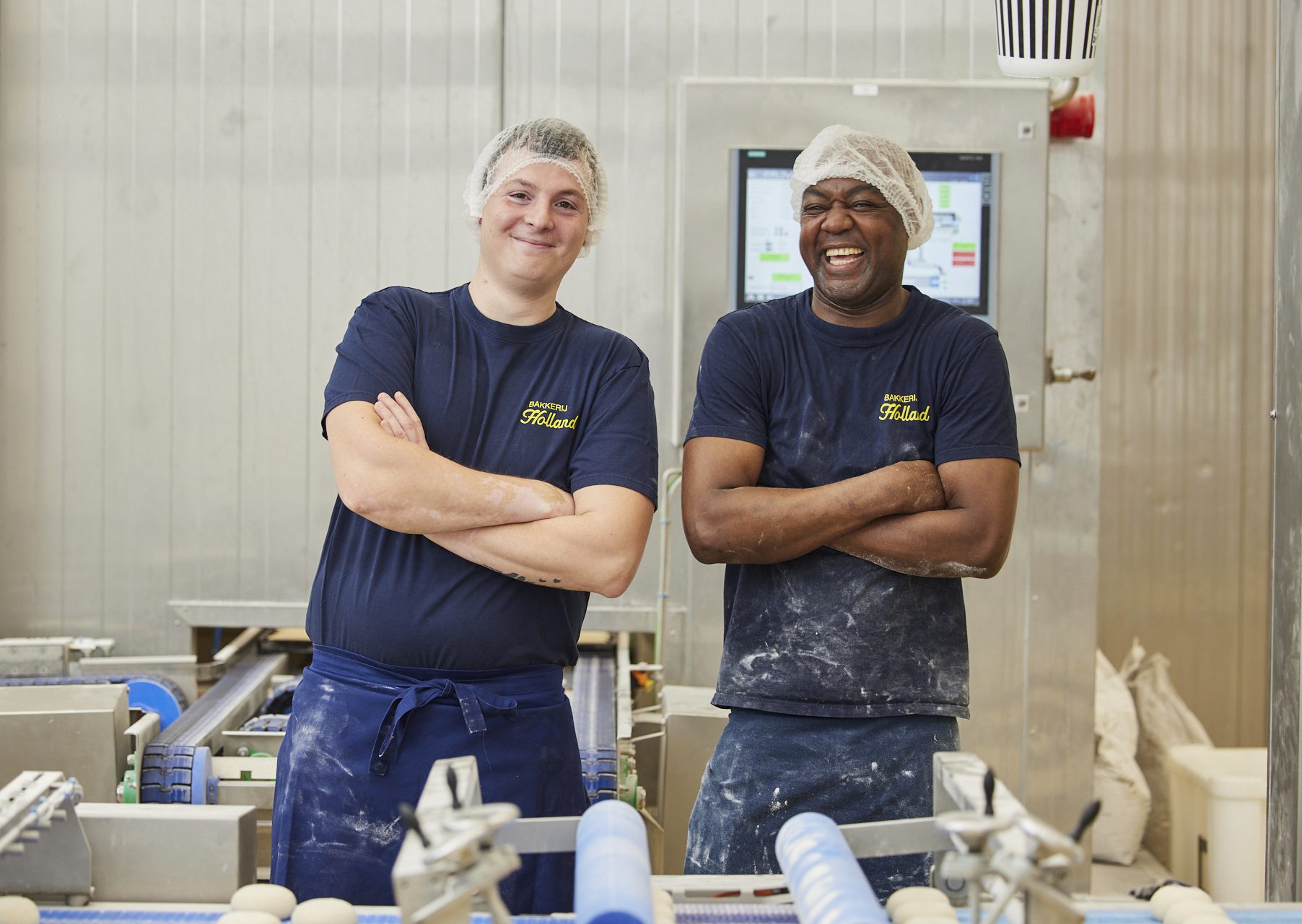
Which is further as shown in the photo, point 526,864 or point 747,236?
point 747,236

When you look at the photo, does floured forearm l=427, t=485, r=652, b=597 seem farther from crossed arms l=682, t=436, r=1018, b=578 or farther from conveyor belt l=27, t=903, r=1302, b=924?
conveyor belt l=27, t=903, r=1302, b=924

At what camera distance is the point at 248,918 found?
3.98 feet

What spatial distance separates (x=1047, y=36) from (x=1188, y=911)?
1182mm

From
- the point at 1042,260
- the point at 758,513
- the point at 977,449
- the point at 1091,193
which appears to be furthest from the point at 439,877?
the point at 1091,193

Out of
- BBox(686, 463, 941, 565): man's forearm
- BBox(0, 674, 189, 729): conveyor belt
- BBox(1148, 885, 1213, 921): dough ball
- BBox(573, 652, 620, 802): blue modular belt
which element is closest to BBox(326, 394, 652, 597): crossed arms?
BBox(686, 463, 941, 565): man's forearm

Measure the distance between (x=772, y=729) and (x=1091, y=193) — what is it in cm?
191

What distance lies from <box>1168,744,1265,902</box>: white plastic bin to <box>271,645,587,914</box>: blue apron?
2282 mm

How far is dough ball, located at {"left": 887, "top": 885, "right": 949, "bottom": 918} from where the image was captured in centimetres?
Result: 127

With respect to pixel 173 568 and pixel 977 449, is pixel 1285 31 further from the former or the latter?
pixel 173 568

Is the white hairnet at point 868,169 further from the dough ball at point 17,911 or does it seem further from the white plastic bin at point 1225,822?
the white plastic bin at point 1225,822

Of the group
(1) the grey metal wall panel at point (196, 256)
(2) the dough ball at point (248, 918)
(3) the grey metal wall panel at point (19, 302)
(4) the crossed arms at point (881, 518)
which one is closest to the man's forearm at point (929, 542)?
(4) the crossed arms at point (881, 518)

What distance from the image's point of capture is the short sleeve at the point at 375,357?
173 cm

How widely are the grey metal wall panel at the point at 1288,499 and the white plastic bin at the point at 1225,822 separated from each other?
5.19ft

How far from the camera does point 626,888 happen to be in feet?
3.32
